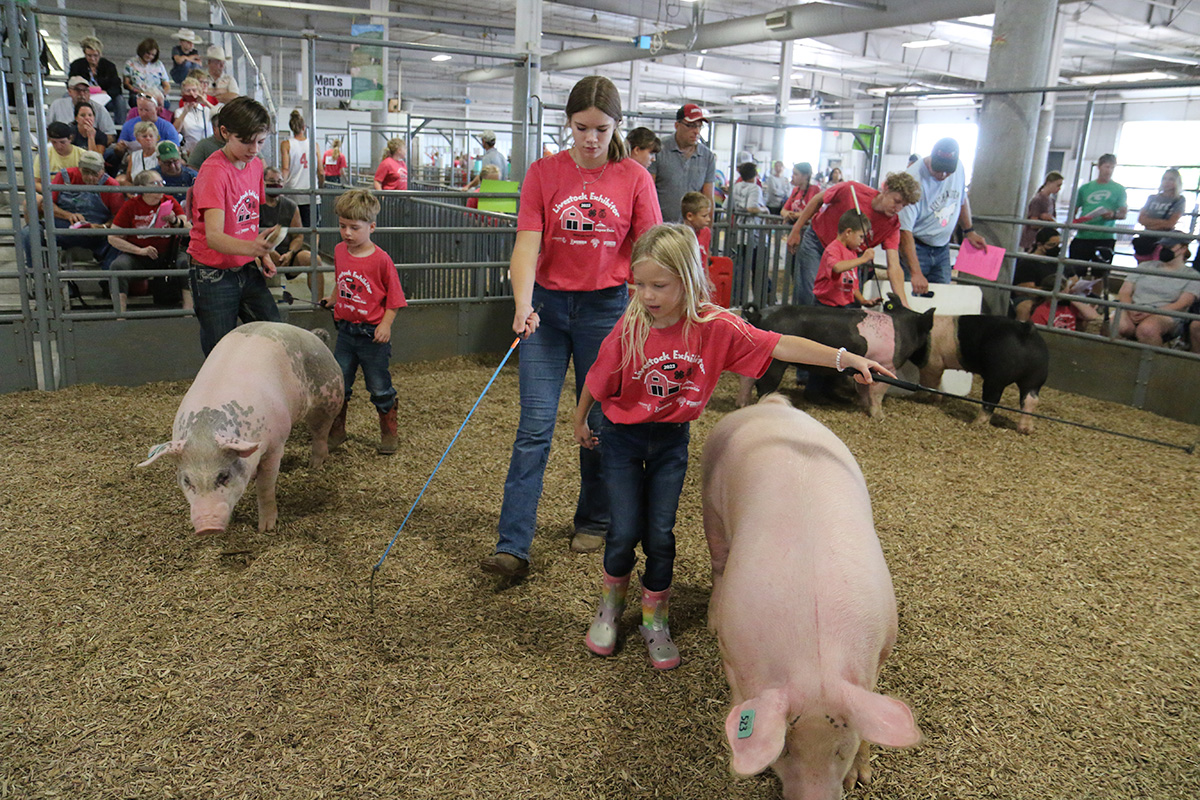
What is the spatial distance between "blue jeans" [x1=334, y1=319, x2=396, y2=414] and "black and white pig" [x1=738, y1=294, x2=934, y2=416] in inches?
93.5

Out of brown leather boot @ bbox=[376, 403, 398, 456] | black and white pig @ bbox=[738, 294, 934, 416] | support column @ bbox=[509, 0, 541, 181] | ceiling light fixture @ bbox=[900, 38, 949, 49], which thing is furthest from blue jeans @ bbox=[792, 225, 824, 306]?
Result: ceiling light fixture @ bbox=[900, 38, 949, 49]

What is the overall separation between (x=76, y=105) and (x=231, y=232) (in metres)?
4.35

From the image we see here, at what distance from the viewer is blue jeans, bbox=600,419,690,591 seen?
8.32 feet

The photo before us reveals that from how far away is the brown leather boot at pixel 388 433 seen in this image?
4.43 m

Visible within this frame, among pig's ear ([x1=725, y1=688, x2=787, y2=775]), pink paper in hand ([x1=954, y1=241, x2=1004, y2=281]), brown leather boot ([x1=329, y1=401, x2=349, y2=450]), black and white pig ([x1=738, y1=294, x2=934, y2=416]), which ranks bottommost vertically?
brown leather boot ([x1=329, y1=401, x2=349, y2=450])

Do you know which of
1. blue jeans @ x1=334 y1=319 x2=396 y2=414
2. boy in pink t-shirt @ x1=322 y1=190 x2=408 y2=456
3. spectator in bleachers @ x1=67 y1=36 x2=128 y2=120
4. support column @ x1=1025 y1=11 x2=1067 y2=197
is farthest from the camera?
support column @ x1=1025 y1=11 x2=1067 y2=197

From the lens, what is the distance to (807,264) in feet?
20.9

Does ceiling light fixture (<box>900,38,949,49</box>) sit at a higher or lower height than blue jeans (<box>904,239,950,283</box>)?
higher

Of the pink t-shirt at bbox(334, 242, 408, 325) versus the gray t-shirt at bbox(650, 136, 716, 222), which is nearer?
the pink t-shirt at bbox(334, 242, 408, 325)

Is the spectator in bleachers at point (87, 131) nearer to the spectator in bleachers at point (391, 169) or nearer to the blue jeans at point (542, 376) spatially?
the spectator in bleachers at point (391, 169)

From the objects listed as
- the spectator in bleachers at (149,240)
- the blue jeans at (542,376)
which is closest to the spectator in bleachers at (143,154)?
the spectator in bleachers at (149,240)

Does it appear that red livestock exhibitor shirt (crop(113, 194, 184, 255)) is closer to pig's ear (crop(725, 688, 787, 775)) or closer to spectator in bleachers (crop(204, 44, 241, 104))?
spectator in bleachers (crop(204, 44, 241, 104))

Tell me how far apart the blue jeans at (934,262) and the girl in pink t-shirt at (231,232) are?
4814 millimetres

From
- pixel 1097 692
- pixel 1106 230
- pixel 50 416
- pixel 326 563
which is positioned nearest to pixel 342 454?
pixel 326 563
